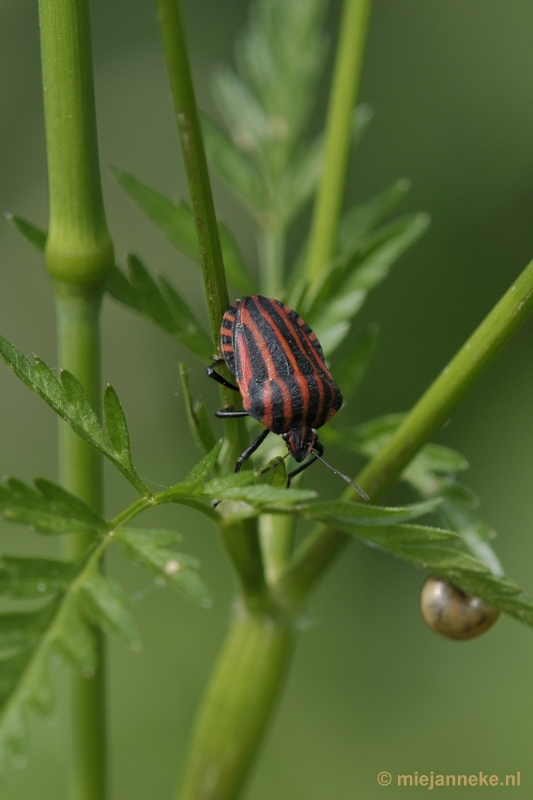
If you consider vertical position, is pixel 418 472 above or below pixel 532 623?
above

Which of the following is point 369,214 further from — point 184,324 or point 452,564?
point 452,564

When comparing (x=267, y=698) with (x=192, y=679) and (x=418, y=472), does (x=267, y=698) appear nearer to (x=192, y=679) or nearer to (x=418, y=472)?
(x=418, y=472)

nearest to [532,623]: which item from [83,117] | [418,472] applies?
[418,472]

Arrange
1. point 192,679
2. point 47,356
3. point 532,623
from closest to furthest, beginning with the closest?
point 532,623
point 192,679
point 47,356

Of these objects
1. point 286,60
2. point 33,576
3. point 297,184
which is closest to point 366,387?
point 297,184

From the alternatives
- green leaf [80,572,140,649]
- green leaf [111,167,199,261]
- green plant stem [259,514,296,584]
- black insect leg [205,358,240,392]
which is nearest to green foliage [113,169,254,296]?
green leaf [111,167,199,261]

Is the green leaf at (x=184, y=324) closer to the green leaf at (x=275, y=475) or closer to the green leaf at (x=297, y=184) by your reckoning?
the green leaf at (x=275, y=475)

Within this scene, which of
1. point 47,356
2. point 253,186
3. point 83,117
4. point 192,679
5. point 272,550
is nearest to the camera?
point 83,117
